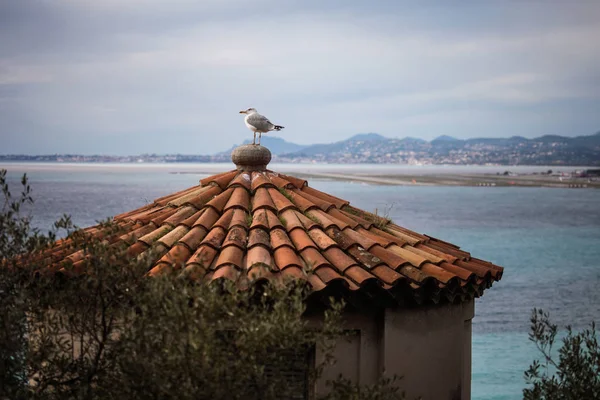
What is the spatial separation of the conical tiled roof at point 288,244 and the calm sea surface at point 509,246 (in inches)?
34.5

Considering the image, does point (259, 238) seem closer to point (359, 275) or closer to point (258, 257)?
point (258, 257)

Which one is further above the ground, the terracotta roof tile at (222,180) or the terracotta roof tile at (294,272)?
the terracotta roof tile at (222,180)

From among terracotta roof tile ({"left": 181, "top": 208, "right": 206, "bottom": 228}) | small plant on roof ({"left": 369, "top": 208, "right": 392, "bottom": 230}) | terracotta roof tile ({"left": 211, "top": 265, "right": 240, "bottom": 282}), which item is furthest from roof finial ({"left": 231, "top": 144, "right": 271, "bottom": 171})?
terracotta roof tile ({"left": 211, "top": 265, "right": 240, "bottom": 282})

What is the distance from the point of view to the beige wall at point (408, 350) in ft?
20.1

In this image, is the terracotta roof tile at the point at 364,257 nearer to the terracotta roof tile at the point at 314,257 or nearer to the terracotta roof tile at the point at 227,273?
the terracotta roof tile at the point at 314,257

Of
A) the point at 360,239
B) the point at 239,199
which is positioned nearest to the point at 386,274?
the point at 360,239

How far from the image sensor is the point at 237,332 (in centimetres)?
432

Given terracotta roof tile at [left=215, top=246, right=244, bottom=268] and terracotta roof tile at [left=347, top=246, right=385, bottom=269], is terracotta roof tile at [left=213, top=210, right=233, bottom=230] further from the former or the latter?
terracotta roof tile at [left=347, top=246, right=385, bottom=269]

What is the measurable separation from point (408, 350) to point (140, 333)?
2.66m

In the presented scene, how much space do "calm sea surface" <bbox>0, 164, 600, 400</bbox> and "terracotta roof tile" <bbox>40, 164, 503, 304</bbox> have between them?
0.87 metres

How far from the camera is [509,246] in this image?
8112cm

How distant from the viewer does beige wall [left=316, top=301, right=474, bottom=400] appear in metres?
6.12

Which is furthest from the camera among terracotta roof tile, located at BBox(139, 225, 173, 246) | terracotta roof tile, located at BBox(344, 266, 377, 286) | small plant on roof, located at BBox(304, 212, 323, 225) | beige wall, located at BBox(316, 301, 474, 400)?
small plant on roof, located at BBox(304, 212, 323, 225)

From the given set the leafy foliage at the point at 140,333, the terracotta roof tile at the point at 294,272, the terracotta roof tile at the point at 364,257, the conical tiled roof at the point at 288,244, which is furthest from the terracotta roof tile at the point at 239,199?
the leafy foliage at the point at 140,333
